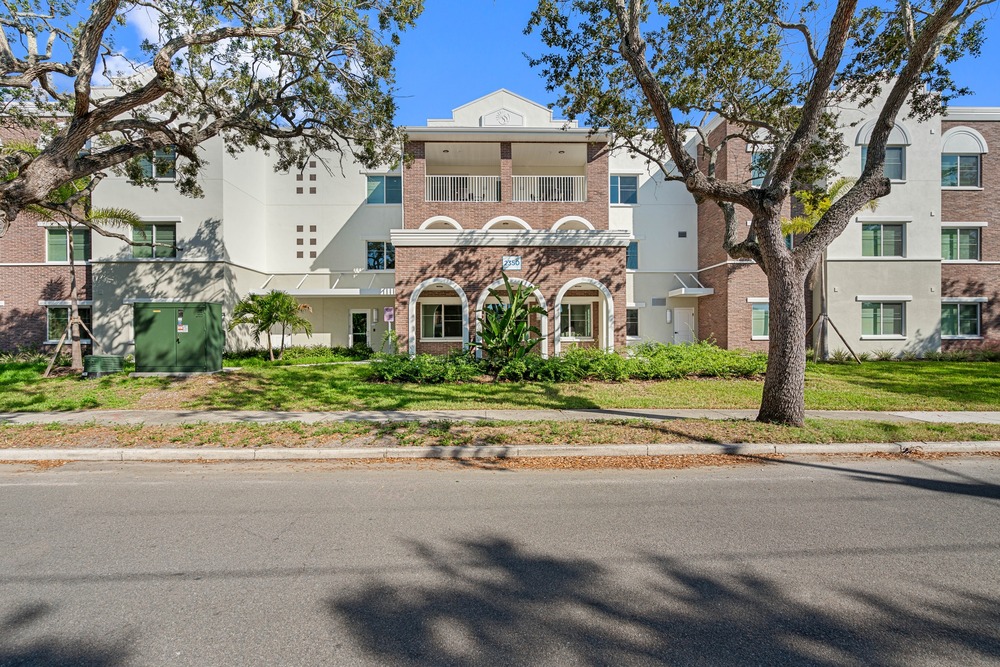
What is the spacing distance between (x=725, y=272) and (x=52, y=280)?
89.9 ft

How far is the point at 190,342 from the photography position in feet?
47.9

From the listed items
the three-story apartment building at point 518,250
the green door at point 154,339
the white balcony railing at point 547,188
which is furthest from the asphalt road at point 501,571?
the white balcony railing at point 547,188

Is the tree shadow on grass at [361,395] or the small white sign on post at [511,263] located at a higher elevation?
the small white sign on post at [511,263]

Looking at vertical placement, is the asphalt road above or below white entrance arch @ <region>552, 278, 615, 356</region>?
below

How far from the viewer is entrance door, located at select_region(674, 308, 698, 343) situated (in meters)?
25.6

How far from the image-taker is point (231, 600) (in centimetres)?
350

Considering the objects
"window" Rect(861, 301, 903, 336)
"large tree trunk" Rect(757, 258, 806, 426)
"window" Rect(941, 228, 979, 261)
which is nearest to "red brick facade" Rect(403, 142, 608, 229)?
"window" Rect(861, 301, 903, 336)

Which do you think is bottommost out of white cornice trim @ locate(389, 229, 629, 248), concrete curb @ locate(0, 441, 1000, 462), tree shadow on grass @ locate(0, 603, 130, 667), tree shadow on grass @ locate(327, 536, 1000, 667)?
concrete curb @ locate(0, 441, 1000, 462)

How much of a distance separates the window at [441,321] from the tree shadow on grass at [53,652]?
1863 centimetres

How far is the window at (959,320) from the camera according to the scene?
22609mm

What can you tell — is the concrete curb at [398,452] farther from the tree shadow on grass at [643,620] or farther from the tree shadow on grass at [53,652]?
the tree shadow on grass at [53,652]

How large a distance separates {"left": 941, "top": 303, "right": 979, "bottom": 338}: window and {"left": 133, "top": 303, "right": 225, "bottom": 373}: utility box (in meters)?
28.2

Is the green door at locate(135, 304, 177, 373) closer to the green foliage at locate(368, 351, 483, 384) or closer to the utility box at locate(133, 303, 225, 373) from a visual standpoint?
the utility box at locate(133, 303, 225, 373)

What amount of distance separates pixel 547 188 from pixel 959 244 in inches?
709
